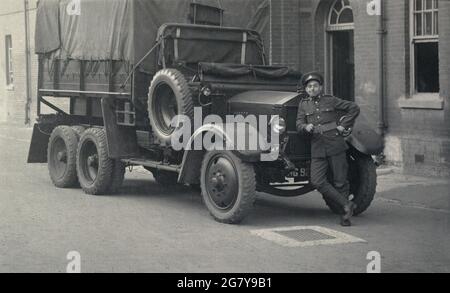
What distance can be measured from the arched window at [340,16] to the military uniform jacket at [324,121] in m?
6.80

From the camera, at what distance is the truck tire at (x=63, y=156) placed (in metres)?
12.7

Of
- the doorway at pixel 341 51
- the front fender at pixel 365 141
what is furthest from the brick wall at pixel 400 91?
the front fender at pixel 365 141

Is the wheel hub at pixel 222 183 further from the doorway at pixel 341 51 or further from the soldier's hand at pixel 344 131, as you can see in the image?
the doorway at pixel 341 51

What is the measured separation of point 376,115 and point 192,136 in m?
5.75

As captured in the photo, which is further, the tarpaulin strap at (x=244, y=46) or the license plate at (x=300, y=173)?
the tarpaulin strap at (x=244, y=46)

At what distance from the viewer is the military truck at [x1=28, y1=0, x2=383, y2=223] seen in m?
9.59

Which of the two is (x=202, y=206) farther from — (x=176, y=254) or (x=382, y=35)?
(x=382, y=35)

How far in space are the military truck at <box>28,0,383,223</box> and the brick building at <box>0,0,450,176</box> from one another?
5.77 feet

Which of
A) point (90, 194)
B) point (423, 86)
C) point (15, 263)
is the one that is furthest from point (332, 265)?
point (423, 86)

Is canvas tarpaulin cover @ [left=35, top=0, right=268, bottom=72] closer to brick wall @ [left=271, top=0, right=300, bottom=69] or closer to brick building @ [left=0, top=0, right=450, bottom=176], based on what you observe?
brick building @ [left=0, top=0, right=450, bottom=176]

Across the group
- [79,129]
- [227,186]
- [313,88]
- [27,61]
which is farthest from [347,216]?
[27,61]

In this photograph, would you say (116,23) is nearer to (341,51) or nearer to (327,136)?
(327,136)

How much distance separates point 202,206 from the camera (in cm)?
1091

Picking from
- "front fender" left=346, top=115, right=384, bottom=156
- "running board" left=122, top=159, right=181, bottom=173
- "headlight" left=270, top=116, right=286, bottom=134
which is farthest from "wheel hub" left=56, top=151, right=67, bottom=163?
"front fender" left=346, top=115, right=384, bottom=156
